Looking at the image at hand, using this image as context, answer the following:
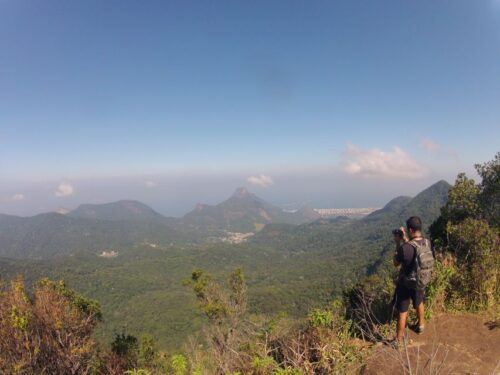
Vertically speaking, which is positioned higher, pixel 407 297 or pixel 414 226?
pixel 414 226

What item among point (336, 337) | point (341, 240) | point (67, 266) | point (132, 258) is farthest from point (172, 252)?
point (336, 337)

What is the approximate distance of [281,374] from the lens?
3217 millimetres

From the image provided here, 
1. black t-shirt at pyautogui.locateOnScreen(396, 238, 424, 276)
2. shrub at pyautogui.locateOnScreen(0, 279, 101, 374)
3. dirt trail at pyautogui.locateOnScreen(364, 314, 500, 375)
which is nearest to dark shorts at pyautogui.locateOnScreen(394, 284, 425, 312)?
black t-shirt at pyautogui.locateOnScreen(396, 238, 424, 276)

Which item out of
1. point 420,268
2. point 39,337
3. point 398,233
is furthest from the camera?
point 39,337

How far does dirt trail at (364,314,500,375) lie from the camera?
3332 mm

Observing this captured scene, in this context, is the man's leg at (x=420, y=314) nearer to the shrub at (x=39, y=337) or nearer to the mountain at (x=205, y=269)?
the shrub at (x=39, y=337)

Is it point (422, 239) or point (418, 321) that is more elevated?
point (422, 239)

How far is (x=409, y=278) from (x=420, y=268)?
205 mm

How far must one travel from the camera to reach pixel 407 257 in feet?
13.7

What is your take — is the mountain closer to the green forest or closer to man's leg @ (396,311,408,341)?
the green forest

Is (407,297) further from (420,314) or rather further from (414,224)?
(414,224)

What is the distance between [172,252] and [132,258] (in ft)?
79.6

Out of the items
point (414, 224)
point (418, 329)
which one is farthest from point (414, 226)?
point (418, 329)

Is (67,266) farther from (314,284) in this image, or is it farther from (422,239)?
(422,239)
